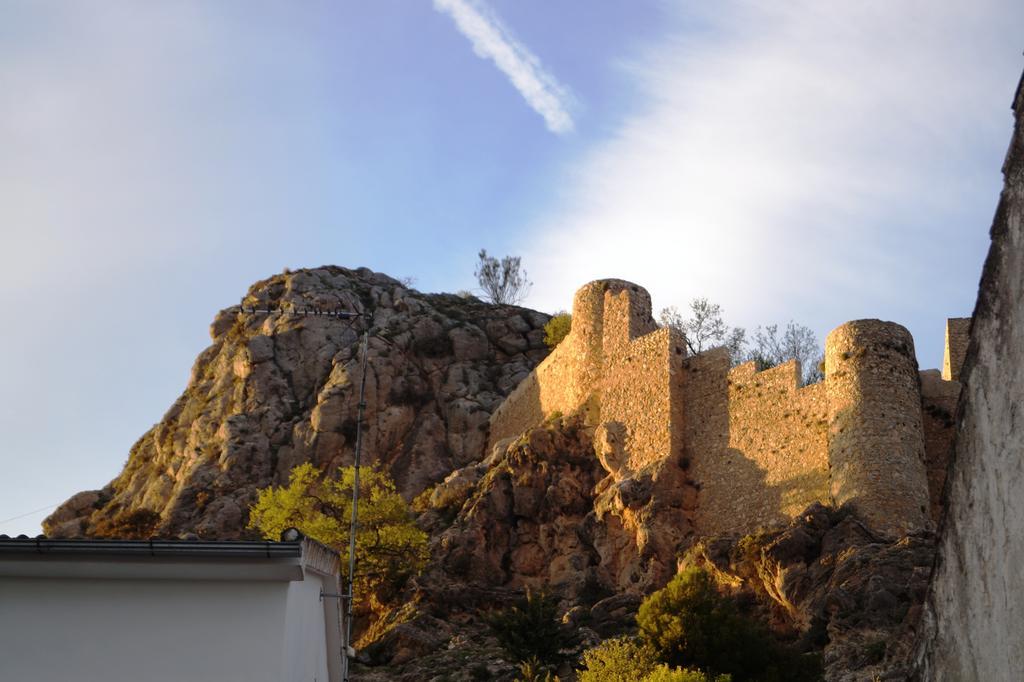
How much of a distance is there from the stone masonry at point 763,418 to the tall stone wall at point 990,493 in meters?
24.1

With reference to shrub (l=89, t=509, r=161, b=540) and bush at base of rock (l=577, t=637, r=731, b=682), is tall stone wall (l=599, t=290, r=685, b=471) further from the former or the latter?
shrub (l=89, t=509, r=161, b=540)

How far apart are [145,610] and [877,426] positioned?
22.9m

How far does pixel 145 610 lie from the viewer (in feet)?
41.0

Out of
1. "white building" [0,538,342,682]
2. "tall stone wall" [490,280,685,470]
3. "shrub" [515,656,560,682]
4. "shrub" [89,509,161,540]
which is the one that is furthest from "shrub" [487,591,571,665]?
"shrub" [89,509,161,540]

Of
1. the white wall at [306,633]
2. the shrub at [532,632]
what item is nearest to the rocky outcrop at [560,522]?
the shrub at [532,632]

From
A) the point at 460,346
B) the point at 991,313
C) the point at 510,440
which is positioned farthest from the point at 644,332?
the point at 991,313

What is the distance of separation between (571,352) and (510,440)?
3.97m

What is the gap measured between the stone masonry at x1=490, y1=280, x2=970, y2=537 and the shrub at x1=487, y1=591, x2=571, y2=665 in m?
6.97

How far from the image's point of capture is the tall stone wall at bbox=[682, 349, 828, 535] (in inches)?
1297

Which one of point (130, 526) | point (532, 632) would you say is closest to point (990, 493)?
point (532, 632)

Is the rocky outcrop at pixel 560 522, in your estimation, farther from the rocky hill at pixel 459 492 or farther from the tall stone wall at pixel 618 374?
the tall stone wall at pixel 618 374

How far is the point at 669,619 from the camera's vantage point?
26.9 meters

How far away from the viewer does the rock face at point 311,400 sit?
47.0m

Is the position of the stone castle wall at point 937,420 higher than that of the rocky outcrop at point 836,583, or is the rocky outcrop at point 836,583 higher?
the stone castle wall at point 937,420
